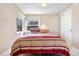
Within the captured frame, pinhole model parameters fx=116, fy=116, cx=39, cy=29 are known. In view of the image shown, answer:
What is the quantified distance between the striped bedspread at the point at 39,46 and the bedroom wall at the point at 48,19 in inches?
22.6

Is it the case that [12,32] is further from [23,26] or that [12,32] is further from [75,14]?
[75,14]

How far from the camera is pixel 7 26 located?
2527mm

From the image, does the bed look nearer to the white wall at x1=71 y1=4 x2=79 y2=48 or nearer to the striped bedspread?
the striped bedspread

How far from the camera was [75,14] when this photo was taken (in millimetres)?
2799

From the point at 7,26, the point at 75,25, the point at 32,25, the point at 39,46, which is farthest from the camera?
the point at 32,25

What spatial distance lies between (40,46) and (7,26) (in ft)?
2.79

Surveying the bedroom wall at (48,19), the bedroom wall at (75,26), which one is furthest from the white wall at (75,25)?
the bedroom wall at (48,19)

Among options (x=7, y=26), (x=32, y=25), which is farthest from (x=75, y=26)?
(x=7, y=26)

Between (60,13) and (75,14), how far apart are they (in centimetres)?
36

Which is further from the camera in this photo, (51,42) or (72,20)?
(72,20)

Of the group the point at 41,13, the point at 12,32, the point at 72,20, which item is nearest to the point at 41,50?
the point at 12,32

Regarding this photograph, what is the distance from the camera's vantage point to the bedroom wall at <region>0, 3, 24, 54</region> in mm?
2348

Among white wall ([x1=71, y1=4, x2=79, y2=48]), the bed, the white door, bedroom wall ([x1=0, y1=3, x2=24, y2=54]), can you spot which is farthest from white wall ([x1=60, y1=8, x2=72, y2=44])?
bedroom wall ([x1=0, y1=3, x2=24, y2=54])

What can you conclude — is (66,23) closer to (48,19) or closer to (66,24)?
(66,24)
